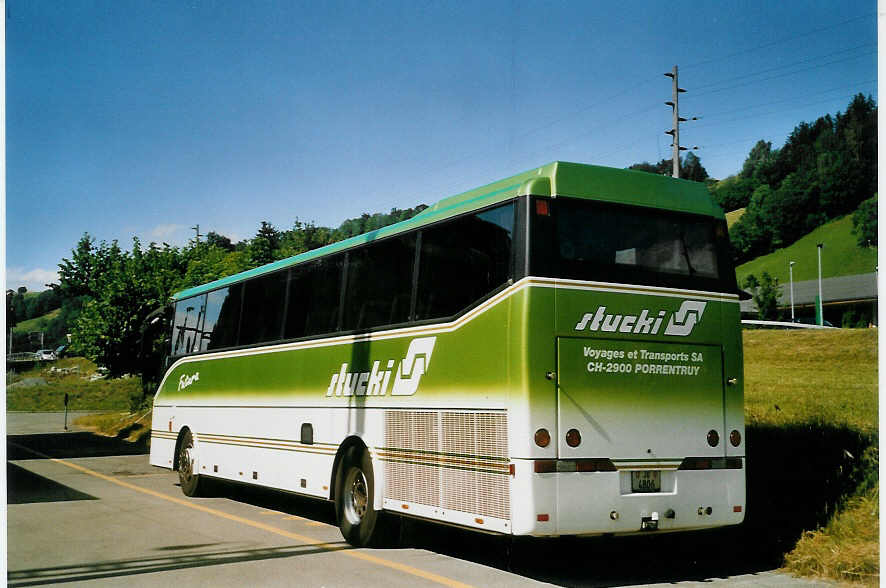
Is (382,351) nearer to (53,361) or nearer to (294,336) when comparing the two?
(294,336)

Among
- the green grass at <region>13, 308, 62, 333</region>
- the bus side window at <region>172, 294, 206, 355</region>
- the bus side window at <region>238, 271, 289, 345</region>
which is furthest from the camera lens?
the green grass at <region>13, 308, 62, 333</region>

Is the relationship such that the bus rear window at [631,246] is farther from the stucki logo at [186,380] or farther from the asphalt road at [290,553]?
the stucki logo at [186,380]

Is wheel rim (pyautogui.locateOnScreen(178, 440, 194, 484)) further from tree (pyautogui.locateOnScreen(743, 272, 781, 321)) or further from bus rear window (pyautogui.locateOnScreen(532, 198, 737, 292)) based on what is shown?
tree (pyautogui.locateOnScreen(743, 272, 781, 321))

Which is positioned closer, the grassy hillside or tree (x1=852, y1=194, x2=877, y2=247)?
the grassy hillside

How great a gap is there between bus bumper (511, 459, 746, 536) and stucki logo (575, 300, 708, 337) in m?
1.28

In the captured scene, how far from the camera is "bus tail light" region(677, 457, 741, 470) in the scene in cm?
888

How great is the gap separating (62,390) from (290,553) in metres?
66.3

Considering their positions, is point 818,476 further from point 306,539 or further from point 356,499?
point 306,539

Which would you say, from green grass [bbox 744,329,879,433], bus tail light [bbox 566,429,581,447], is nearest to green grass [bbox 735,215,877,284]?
green grass [bbox 744,329,879,433]

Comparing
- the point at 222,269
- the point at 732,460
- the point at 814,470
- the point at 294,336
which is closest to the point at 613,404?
the point at 732,460

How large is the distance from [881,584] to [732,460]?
1663 millimetres

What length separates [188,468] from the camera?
16.6 m

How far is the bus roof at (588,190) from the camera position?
8711mm

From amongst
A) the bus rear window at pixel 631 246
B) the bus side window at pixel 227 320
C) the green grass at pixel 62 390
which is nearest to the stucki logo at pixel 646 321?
the bus rear window at pixel 631 246
